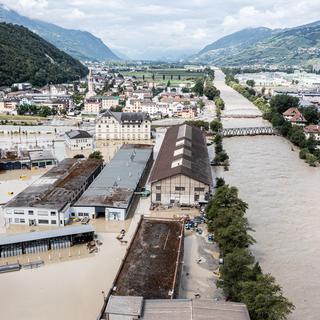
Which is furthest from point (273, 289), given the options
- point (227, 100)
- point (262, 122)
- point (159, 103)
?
point (227, 100)

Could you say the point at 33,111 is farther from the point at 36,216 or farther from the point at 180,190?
the point at 180,190

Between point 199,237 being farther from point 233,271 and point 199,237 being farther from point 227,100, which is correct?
point 227,100

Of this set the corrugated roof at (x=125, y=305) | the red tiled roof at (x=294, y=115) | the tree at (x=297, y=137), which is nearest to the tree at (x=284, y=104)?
the red tiled roof at (x=294, y=115)

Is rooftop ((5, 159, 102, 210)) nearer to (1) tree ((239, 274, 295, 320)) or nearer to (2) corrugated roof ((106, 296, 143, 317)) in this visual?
(2) corrugated roof ((106, 296, 143, 317))

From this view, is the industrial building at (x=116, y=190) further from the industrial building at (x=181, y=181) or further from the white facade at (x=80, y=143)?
the white facade at (x=80, y=143)

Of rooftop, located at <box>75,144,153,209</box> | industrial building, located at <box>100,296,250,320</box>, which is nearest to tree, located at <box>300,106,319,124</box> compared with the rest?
rooftop, located at <box>75,144,153,209</box>

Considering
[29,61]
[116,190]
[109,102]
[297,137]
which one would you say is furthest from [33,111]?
[116,190]
